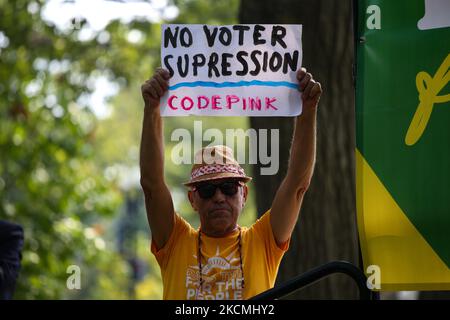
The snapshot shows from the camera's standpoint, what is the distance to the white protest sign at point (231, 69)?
13.0 feet

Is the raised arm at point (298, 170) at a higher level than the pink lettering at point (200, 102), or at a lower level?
lower

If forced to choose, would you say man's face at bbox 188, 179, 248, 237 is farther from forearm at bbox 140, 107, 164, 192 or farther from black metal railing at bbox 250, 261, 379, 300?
black metal railing at bbox 250, 261, 379, 300

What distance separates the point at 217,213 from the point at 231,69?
2.01 ft

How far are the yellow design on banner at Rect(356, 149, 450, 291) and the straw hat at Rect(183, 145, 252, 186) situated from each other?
20.5 inches

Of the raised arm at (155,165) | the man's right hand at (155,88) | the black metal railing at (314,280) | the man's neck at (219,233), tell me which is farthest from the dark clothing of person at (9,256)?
the black metal railing at (314,280)

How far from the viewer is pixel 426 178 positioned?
12.6 ft

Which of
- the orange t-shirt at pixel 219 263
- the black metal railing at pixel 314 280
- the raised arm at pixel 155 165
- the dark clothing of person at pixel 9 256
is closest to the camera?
the black metal railing at pixel 314 280

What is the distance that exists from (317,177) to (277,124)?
469 mm

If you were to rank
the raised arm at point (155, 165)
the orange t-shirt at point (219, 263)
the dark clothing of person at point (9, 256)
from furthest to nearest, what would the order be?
the dark clothing of person at point (9, 256)
the raised arm at point (155, 165)
the orange t-shirt at point (219, 263)

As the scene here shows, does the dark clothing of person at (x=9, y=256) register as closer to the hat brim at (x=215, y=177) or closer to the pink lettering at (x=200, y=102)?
the hat brim at (x=215, y=177)

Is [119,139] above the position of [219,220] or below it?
above
